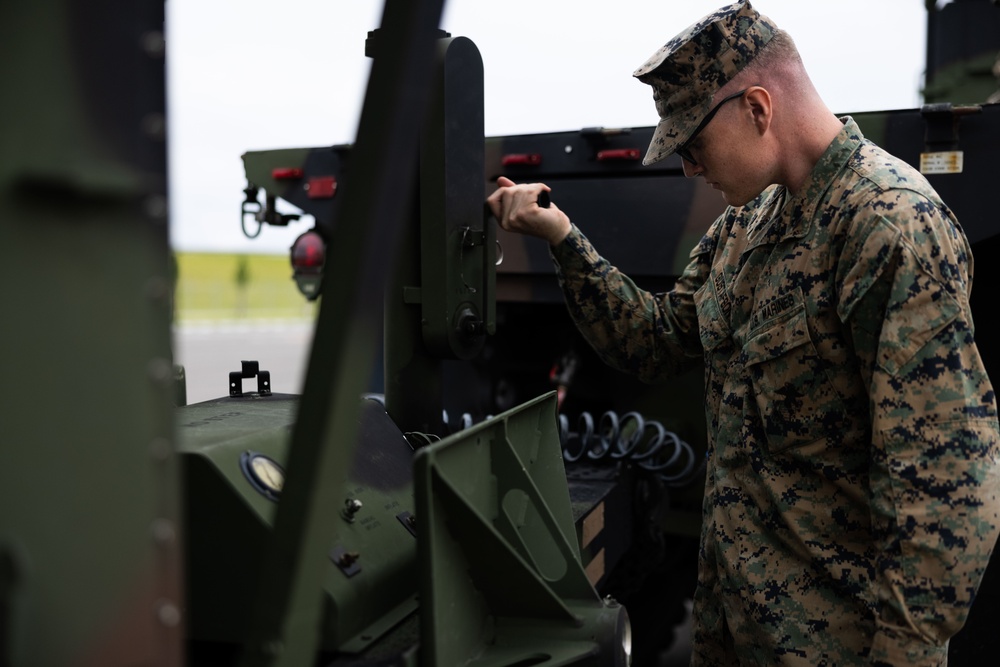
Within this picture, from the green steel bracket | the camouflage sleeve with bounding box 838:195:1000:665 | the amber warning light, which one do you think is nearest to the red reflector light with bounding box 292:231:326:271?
the amber warning light

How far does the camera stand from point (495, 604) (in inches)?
61.6

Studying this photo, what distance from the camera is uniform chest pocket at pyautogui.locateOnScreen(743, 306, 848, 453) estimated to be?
5.68ft

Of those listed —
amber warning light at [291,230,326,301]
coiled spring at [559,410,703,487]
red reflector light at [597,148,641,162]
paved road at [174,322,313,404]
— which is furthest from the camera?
paved road at [174,322,313,404]

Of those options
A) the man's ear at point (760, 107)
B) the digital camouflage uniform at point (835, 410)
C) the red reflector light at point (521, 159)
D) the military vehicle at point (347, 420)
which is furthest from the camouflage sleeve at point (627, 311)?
the red reflector light at point (521, 159)

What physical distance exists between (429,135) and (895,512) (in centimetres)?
117

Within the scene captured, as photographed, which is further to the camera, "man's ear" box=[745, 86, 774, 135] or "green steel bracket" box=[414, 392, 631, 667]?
"man's ear" box=[745, 86, 774, 135]

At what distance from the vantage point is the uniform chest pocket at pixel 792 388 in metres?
1.73

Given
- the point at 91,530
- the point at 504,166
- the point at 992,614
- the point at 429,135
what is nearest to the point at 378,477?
the point at 429,135

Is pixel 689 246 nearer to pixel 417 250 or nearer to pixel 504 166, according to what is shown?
pixel 504 166

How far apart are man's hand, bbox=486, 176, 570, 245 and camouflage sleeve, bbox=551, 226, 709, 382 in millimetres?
39

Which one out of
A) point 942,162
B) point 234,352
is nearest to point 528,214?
point 942,162

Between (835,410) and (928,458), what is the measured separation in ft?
0.69

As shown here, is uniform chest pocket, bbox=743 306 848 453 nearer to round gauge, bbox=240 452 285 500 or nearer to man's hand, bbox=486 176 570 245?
man's hand, bbox=486 176 570 245

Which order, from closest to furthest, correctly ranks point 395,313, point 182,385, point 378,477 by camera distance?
point 378,477
point 182,385
point 395,313
